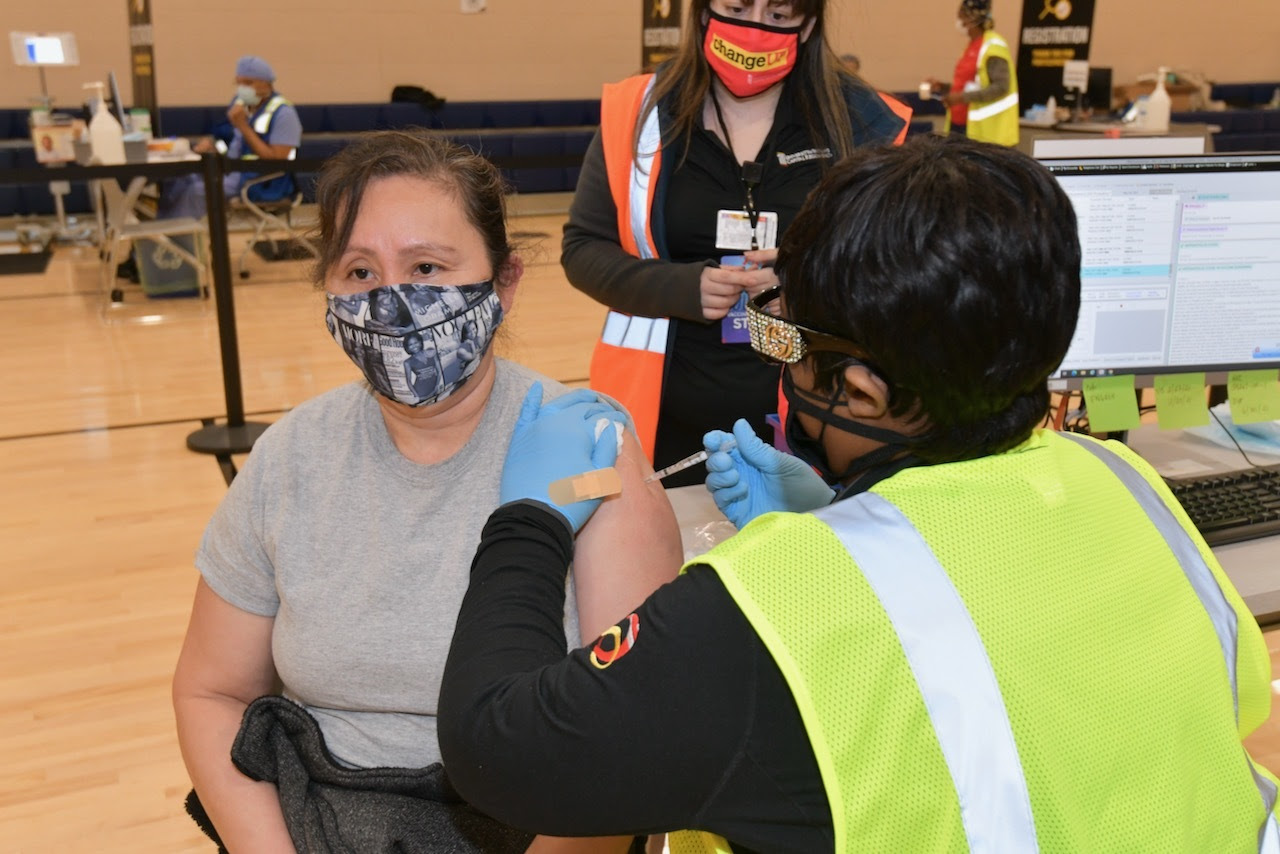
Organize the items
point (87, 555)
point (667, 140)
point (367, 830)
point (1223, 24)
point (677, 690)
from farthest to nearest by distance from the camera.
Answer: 1. point (1223, 24)
2. point (87, 555)
3. point (667, 140)
4. point (367, 830)
5. point (677, 690)

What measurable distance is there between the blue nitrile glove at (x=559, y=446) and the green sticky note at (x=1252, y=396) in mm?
1236

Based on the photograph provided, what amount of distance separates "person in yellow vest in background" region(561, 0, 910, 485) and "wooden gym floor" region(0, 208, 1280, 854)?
0.23 meters

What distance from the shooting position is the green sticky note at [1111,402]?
202 centimetres

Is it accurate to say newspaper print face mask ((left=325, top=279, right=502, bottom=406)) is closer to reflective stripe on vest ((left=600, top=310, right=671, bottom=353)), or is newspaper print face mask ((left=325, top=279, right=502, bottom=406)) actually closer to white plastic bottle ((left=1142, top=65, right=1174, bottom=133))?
reflective stripe on vest ((left=600, top=310, right=671, bottom=353))

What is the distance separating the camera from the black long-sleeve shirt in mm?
820

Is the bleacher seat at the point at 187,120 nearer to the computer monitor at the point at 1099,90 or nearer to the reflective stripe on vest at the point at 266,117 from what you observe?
the reflective stripe on vest at the point at 266,117

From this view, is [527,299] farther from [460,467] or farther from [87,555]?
[460,467]

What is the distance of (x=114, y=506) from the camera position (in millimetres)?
3898

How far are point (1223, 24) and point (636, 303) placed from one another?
13350mm

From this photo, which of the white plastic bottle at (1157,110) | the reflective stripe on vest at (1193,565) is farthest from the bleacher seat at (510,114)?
the reflective stripe on vest at (1193,565)

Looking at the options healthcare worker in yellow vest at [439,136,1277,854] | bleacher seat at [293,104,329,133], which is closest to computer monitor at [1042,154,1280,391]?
healthcare worker in yellow vest at [439,136,1277,854]

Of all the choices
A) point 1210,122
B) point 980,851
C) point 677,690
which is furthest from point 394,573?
point 1210,122

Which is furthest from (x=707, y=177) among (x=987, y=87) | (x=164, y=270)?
(x=987, y=87)

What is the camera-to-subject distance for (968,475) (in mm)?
938
